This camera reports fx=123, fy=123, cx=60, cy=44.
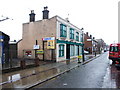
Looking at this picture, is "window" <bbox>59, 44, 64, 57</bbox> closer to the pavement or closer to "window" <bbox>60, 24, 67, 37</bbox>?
"window" <bbox>60, 24, 67, 37</bbox>

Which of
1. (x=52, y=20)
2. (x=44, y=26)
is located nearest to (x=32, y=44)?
(x=44, y=26)

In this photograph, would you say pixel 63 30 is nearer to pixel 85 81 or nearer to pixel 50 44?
pixel 50 44

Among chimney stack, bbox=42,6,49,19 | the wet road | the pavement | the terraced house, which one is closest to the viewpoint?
the pavement

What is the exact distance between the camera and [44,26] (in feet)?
64.7

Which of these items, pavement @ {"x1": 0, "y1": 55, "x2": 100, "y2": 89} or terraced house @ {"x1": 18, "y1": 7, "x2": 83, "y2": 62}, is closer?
pavement @ {"x1": 0, "y1": 55, "x2": 100, "y2": 89}

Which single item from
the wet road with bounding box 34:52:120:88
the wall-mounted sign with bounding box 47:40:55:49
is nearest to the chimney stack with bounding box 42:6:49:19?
the wall-mounted sign with bounding box 47:40:55:49

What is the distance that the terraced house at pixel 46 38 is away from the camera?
728 inches

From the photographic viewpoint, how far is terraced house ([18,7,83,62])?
18.5m

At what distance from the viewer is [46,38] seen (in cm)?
1894

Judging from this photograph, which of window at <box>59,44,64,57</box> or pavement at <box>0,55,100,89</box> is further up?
window at <box>59,44,64,57</box>

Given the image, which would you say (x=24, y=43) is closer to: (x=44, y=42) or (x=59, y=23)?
(x=44, y=42)

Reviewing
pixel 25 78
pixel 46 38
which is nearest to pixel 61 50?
pixel 46 38

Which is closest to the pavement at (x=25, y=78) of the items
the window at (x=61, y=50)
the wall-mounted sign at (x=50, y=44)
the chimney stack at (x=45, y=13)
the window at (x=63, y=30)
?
the wall-mounted sign at (x=50, y=44)

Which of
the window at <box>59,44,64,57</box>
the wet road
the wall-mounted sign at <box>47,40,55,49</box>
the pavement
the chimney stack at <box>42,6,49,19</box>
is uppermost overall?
the chimney stack at <box>42,6,49,19</box>
